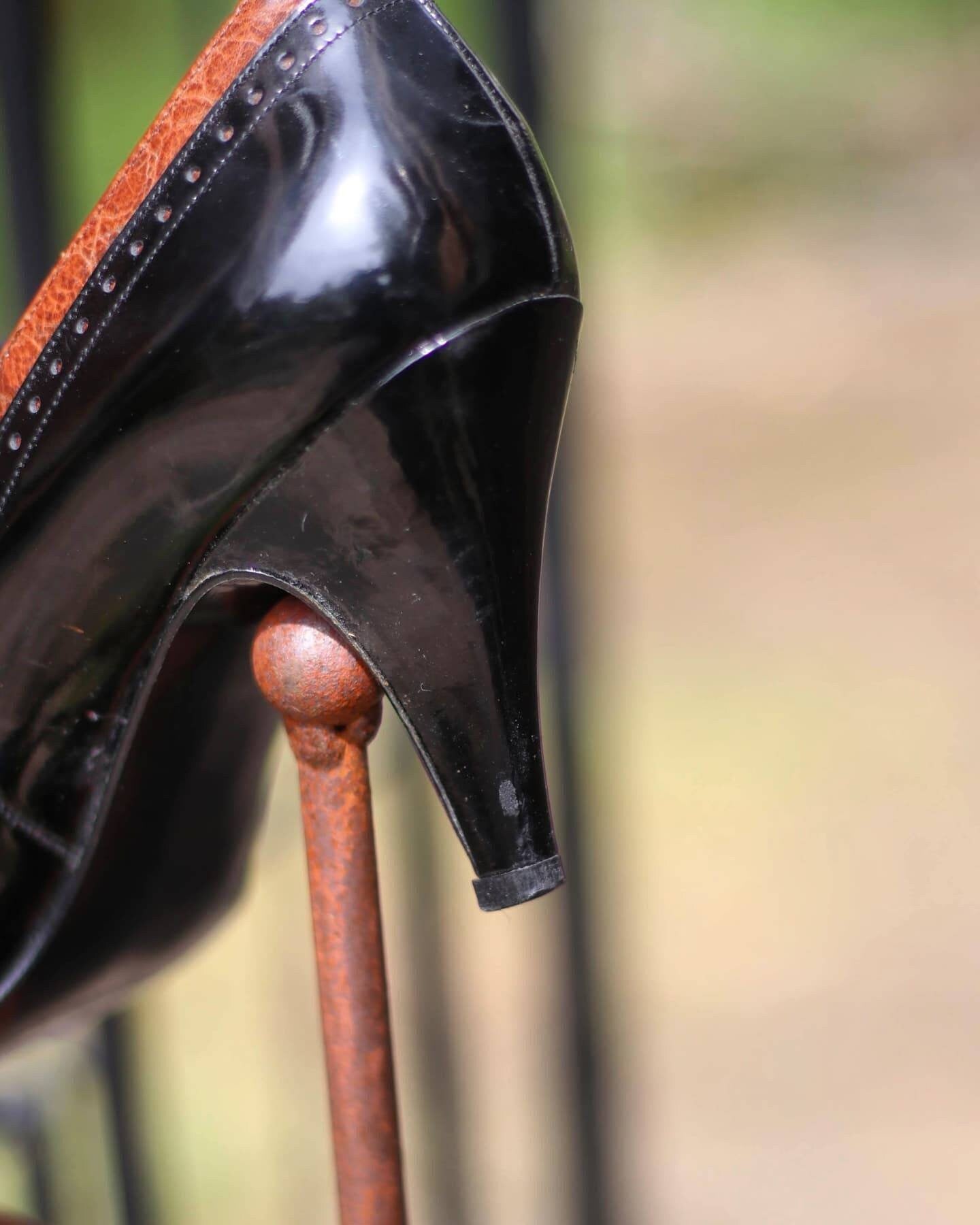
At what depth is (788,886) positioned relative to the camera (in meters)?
1.50

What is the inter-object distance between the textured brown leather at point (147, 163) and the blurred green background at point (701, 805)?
1.73ft

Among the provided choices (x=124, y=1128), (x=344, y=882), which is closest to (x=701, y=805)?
(x=124, y=1128)

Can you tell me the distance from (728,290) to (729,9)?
80cm

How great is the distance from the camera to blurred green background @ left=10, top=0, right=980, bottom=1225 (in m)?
1.14

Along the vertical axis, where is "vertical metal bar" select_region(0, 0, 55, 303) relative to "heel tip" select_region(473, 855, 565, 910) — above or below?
above

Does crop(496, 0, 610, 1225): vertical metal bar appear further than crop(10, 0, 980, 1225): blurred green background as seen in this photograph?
No

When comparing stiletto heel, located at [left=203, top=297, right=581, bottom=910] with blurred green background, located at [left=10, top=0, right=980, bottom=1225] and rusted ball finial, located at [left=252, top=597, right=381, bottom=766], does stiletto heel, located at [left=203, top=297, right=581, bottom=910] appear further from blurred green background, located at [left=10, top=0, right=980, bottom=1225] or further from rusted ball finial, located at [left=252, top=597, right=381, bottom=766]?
blurred green background, located at [left=10, top=0, right=980, bottom=1225]

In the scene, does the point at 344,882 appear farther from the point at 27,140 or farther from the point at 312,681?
the point at 27,140

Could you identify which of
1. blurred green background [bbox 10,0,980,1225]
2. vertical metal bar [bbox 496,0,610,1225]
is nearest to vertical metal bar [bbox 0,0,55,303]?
blurred green background [bbox 10,0,980,1225]

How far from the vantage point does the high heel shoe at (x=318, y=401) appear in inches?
12.6

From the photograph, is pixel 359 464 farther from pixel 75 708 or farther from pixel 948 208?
pixel 948 208

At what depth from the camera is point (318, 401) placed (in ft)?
1.09

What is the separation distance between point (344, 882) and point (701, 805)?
4.40 feet

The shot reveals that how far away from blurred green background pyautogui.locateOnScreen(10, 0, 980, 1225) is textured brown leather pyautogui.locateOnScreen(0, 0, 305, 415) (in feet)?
1.73
